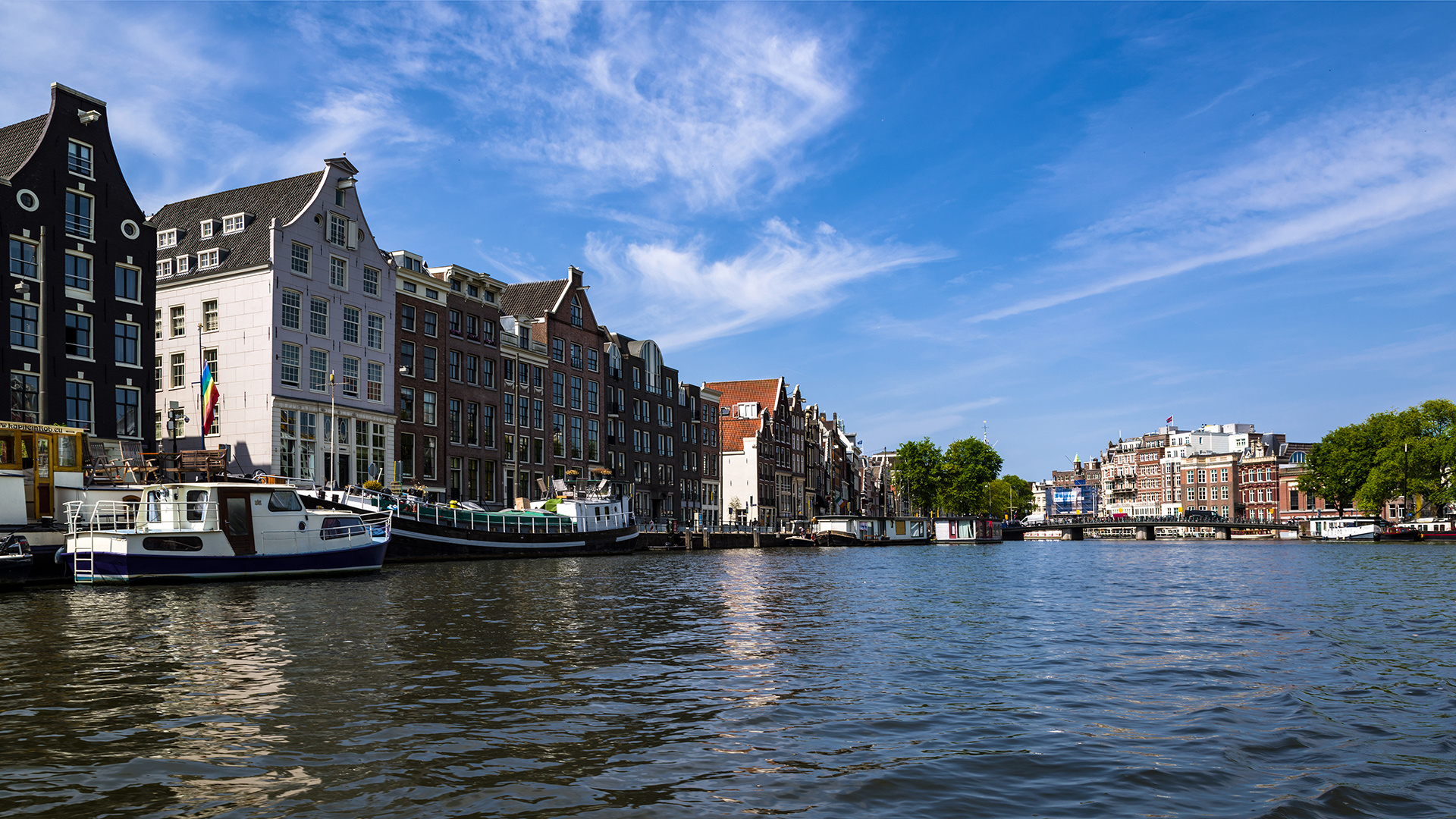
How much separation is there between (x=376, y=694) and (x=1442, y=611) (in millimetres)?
28024

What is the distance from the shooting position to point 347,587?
34.7 metres

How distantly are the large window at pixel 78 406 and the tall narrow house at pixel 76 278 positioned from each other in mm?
51

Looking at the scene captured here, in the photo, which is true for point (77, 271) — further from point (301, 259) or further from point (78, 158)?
point (301, 259)

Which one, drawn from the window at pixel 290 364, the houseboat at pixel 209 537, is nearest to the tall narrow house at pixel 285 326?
the window at pixel 290 364

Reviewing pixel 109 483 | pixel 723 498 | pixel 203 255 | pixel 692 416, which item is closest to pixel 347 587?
pixel 109 483

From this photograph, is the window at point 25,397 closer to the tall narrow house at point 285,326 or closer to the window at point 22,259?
the window at point 22,259

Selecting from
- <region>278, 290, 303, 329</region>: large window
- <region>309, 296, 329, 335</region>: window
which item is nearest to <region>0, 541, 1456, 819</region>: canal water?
<region>278, 290, 303, 329</region>: large window

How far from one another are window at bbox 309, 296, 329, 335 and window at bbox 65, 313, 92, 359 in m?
13.9

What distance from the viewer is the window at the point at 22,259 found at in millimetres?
47562

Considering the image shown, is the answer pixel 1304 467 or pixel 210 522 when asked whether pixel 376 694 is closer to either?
pixel 210 522

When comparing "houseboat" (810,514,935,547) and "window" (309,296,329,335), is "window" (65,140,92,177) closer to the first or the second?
"window" (309,296,329,335)

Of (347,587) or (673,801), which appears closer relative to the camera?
(673,801)

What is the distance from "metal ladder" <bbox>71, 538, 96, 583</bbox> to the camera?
3462 centimetres

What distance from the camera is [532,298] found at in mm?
91375
